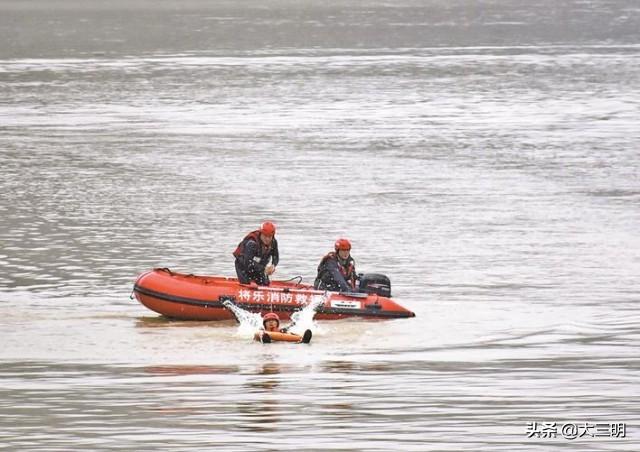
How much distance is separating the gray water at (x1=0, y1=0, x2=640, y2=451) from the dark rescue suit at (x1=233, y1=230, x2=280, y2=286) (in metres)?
1.11

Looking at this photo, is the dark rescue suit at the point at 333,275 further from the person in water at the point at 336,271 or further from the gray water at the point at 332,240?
the gray water at the point at 332,240

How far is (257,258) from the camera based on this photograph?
74.3 feet

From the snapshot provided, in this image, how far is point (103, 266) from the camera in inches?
1104

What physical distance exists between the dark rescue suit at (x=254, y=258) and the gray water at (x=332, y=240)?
1.11 m

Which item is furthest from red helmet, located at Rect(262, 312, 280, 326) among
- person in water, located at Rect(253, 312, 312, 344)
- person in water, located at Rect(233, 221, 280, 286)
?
person in water, located at Rect(233, 221, 280, 286)

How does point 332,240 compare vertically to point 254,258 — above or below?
below

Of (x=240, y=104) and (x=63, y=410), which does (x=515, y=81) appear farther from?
(x=63, y=410)

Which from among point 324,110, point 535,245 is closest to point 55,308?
point 535,245

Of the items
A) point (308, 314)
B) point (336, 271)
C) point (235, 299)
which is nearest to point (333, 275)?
point (336, 271)

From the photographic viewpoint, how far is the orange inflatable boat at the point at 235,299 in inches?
861

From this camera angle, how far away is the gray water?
55.3 feet

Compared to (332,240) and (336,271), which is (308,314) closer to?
(336,271)

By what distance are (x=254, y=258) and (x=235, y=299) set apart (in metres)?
0.95

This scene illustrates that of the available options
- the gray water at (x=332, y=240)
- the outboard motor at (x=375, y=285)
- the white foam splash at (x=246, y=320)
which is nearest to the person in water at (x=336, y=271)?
the outboard motor at (x=375, y=285)
